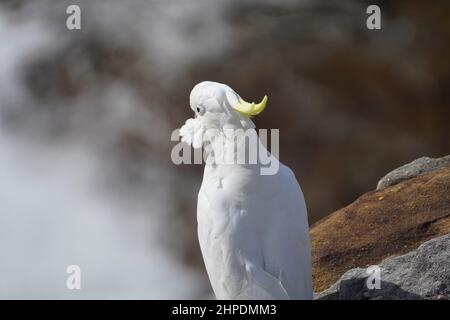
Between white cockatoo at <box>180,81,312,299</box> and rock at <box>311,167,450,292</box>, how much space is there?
1.97 metres

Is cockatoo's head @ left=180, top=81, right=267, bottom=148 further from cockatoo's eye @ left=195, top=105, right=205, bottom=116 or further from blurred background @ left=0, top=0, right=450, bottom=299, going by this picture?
blurred background @ left=0, top=0, right=450, bottom=299

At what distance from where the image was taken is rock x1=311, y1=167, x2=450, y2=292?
6.59 m

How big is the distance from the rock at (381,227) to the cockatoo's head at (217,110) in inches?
88.9

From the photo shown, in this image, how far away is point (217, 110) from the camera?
4.45m

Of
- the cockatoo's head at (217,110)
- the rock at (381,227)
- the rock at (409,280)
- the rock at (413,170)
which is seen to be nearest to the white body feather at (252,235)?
the cockatoo's head at (217,110)

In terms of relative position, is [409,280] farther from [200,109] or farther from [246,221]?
[200,109]

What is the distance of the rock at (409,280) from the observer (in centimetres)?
510

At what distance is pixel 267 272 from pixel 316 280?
222cm

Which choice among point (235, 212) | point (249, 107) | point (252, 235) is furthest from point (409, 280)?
point (249, 107)

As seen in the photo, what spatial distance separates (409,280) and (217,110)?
6.04 feet
